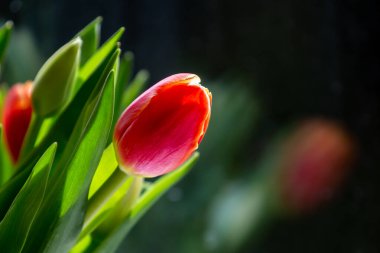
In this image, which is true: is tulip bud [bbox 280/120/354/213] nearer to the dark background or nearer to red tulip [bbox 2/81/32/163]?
the dark background

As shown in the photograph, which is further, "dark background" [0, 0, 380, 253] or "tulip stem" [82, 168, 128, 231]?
"dark background" [0, 0, 380, 253]

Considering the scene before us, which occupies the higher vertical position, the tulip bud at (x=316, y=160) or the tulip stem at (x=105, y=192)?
the tulip stem at (x=105, y=192)

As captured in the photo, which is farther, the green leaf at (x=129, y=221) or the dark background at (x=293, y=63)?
the dark background at (x=293, y=63)

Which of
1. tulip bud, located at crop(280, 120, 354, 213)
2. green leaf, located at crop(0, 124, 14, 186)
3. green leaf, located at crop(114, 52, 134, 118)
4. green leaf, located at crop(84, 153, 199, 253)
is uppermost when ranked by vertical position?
green leaf, located at crop(114, 52, 134, 118)

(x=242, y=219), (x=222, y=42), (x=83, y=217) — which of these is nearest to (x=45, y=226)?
(x=83, y=217)

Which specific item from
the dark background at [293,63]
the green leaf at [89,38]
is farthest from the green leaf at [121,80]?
the dark background at [293,63]

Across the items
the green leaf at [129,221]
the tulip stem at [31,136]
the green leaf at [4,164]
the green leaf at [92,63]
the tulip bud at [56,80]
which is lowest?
the green leaf at [129,221]

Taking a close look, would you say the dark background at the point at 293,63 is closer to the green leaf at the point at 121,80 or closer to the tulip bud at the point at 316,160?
the tulip bud at the point at 316,160

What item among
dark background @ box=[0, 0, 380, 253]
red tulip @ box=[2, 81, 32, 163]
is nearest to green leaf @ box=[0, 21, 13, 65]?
red tulip @ box=[2, 81, 32, 163]

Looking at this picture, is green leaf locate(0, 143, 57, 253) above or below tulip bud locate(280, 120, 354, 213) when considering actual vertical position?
above
